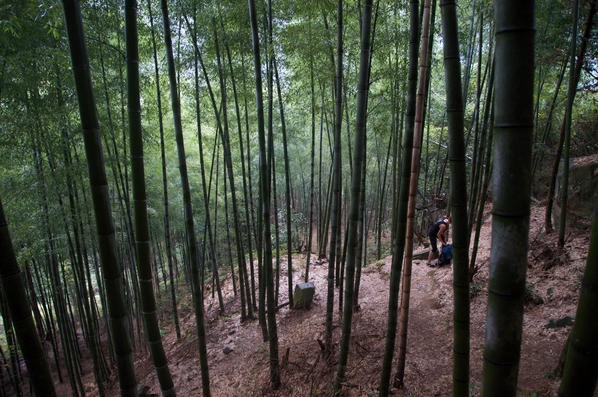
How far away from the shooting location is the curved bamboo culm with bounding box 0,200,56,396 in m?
1.35

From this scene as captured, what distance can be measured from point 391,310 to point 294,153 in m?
11.1

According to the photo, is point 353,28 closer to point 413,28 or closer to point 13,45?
point 413,28

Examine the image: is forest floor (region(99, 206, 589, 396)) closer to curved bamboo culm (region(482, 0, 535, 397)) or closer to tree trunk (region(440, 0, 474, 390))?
tree trunk (region(440, 0, 474, 390))

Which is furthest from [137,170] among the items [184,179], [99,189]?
[184,179]

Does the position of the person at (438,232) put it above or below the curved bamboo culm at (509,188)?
below

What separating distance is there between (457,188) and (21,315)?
1.94 m

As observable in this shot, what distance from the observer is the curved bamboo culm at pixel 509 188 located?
0.78m

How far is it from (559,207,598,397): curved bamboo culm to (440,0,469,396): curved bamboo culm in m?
0.71

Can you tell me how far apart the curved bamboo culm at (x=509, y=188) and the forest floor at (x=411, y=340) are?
2.56 metres

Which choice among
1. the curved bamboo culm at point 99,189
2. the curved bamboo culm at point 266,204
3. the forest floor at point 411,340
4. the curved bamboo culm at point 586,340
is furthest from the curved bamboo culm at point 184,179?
the curved bamboo culm at point 586,340

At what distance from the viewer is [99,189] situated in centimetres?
155

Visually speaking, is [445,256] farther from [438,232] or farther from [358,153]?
[358,153]

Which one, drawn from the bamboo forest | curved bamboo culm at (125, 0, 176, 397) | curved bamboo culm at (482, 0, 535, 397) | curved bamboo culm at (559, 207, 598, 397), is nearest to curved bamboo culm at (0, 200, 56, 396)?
the bamboo forest

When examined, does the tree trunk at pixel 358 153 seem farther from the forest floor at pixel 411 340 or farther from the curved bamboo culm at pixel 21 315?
the curved bamboo culm at pixel 21 315
